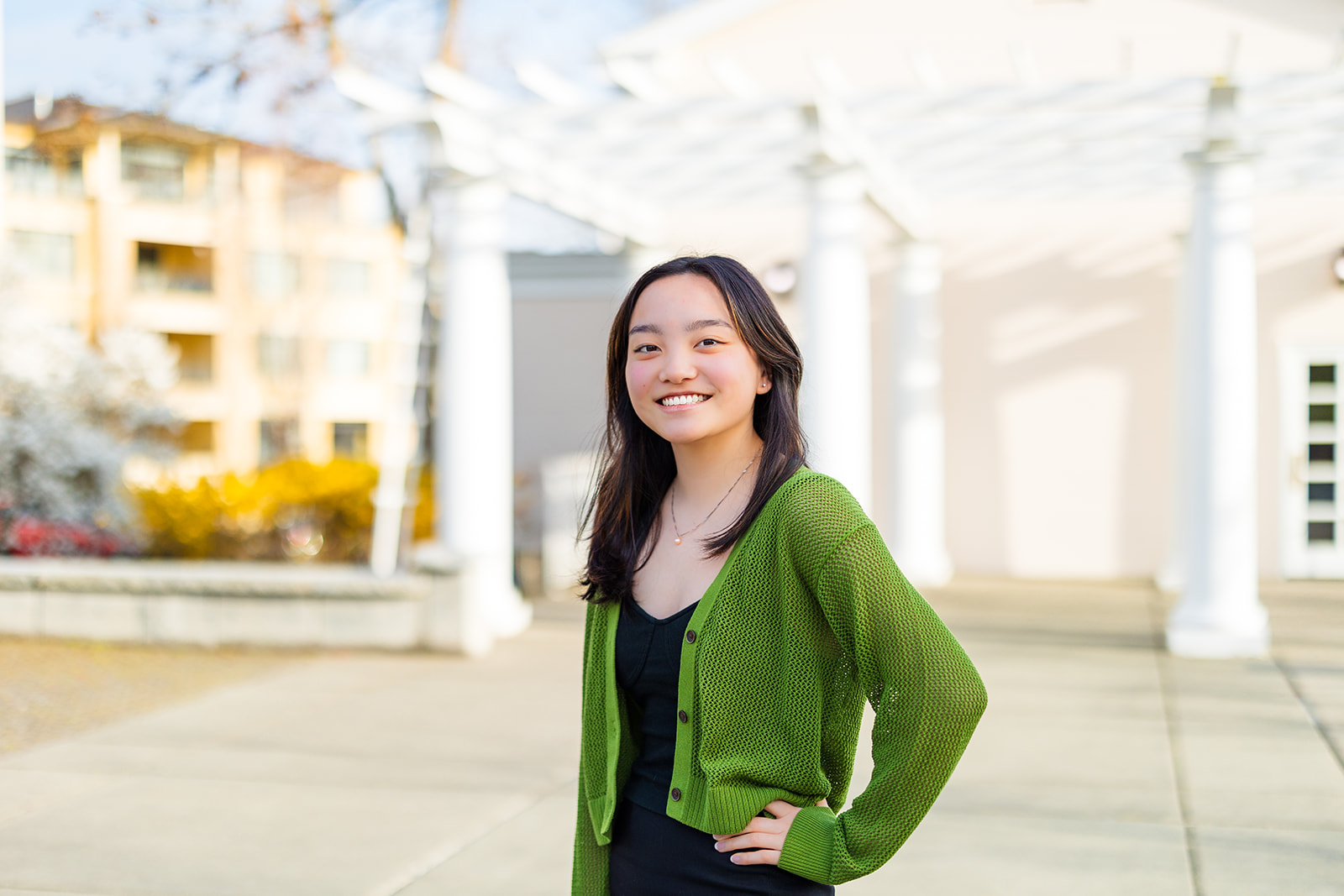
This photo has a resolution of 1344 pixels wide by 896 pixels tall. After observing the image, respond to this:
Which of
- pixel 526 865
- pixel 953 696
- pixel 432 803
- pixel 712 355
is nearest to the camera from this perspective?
pixel 953 696

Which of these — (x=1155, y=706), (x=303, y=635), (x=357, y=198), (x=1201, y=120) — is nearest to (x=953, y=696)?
(x=1155, y=706)

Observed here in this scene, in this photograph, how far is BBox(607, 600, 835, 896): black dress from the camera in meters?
1.81

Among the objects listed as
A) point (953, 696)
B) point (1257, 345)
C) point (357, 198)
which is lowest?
point (953, 696)

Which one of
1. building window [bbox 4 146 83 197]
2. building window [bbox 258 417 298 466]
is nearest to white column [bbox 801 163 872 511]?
building window [bbox 258 417 298 466]

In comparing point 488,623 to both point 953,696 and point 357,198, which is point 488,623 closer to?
point 953,696

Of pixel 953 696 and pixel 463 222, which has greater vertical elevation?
pixel 463 222

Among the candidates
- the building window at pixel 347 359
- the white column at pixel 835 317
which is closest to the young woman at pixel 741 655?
the white column at pixel 835 317

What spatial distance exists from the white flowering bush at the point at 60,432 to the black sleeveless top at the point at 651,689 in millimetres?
9664

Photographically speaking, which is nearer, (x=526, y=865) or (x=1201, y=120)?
(x=526, y=865)

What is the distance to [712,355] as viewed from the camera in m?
1.84

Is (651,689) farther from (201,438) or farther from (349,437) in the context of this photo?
(349,437)

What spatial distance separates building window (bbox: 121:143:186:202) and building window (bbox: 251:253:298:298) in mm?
3664

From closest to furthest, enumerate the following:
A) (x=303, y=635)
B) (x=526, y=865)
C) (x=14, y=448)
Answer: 1. (x=526, y=865)
2. (x=303, y=635)
3. (x=14, y=448)

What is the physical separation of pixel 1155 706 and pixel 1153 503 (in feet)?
19.6
